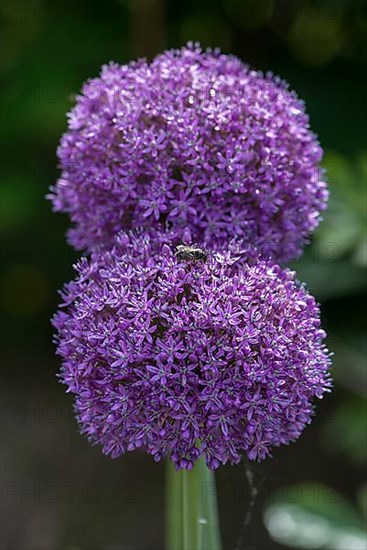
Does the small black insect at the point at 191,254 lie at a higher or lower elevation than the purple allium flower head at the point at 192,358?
higher

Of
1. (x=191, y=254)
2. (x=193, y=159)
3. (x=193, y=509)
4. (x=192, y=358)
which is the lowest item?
(x=193, y=509)

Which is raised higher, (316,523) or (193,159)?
(193,159)

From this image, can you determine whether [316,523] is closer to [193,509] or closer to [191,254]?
[193,509]

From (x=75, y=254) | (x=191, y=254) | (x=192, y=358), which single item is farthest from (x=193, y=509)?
(x=75, y=254)

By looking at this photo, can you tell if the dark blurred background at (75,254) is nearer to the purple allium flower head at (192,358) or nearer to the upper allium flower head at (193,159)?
the upper allium flower head at (193,159)

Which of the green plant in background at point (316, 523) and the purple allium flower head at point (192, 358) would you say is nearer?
the purple allium flower head at point (192, 358)

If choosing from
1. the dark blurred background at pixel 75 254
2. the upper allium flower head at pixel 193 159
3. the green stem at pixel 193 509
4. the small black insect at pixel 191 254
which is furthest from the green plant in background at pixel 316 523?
the small black insect at pixel 191 254

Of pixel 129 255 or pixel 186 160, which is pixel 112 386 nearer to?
pixel 129 255

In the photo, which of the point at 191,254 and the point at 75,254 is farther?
the point at 75,254
